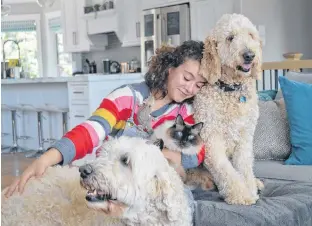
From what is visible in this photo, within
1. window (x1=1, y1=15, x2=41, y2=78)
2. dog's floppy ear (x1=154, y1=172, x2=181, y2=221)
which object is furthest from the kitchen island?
dog's floppy ear (x1=154, y1=172, x2=181, y2=221)

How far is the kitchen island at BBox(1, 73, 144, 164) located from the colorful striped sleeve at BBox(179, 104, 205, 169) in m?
3.54

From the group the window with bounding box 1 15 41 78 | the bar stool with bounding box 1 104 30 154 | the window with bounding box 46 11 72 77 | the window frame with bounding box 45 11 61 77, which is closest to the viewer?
the bar stool with bounding box 1 104 30 154

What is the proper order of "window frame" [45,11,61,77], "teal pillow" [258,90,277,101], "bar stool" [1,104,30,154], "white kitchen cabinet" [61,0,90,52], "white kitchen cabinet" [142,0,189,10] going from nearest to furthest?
"teal pillow" [258,90,277,101], "white kitchen cabinet" [142,0,189,10], "bar stool" [1,104,30,154], "white kitchen cabinet" [61,0,90,52], "window frame" [45,11,61,77]

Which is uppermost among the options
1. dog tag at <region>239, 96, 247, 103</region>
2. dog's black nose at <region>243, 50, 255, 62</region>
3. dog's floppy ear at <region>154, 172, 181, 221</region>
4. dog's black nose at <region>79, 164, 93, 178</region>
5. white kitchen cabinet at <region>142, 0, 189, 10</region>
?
white kitchen cabinet at <region>142, 0, 189, 10</region>

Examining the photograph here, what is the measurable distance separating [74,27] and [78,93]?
2.78m

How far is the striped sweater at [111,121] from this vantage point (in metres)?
1.45

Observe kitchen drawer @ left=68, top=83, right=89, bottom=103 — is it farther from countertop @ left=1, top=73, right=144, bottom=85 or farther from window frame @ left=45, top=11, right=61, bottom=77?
window frame @ left=45, top=11, right=61, bottom=77

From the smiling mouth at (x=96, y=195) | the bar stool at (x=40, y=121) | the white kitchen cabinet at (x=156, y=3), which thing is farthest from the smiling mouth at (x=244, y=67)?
the bar stool at (x=40, y=121)

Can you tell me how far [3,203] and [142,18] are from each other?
5.23 meters

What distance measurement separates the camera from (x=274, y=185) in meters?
1.91

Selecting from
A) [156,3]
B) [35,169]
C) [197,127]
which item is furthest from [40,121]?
[35,169]

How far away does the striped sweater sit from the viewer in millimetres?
1448

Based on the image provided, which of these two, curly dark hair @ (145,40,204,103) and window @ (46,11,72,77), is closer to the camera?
curly dark hair @ (145,40,204,103)

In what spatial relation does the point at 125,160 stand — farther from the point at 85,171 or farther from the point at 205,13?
the point at 205,13
